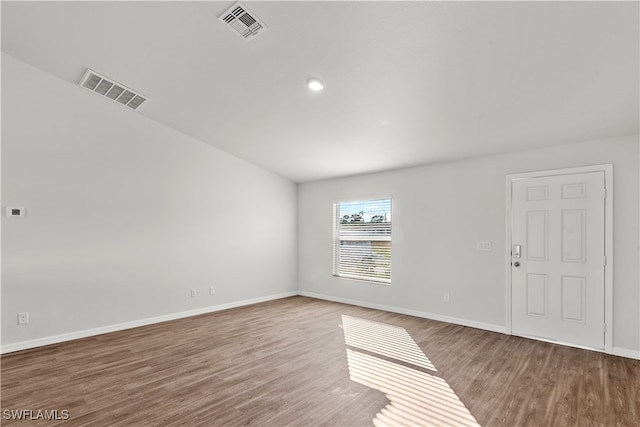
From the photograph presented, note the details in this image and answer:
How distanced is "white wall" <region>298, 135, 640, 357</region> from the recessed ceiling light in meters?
2.50

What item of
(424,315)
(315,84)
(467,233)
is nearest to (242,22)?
(315,84)

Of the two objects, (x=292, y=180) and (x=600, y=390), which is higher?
(x=292, y=180)

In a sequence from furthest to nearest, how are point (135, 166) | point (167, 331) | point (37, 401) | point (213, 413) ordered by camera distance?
1. point (135, 166)
2. point (167, 331)
3. point (37, 401)
4. point (213, 413)

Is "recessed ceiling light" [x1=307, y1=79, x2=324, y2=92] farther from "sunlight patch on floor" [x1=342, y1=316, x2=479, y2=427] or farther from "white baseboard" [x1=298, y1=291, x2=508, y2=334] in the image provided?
"white baseboard" [x1=298, y1=291, x2=508, y2=334]

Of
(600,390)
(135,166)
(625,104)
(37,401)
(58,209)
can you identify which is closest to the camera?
(37,401)

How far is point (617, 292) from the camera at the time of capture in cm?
351

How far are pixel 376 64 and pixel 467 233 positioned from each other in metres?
2.91

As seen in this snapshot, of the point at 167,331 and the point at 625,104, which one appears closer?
the point at 625,104

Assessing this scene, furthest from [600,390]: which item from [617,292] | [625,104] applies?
[625,104]

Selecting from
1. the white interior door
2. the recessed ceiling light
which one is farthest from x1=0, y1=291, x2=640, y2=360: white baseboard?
the recessed ceiling light

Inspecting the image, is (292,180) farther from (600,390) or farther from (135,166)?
(600,390)

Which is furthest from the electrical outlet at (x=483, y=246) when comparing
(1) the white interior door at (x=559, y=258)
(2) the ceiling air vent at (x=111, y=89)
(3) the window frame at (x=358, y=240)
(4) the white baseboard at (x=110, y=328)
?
(2) the ceiling air vent at (x=111, y=89)

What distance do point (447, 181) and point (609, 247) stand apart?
205cm

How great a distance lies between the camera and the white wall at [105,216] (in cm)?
367
